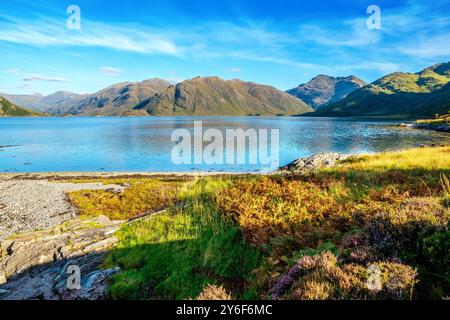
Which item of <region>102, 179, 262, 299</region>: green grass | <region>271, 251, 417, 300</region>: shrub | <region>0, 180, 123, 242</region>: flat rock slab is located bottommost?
<region>0, 180, 123, 242</region>: flat rock slab

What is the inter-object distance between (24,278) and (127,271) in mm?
4488

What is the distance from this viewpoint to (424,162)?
1748 cm

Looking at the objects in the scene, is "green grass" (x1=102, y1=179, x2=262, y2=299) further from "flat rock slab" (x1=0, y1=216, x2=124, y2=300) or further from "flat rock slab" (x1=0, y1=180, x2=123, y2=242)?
"flat rock slab" (x1=0, y1=180, x2=123, y2=242)

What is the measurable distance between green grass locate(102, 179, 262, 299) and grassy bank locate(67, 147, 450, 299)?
3 centimetres

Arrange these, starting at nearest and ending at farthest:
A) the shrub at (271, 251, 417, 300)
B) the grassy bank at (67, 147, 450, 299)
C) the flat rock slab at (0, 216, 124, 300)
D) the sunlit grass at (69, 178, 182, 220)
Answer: the shrub at (271, 251, 417, 300), the grassy bank at (67, 147, 450, 299), the flat rock slab at (0, 216, 124, 300), the sunlit grass at (69, 178, 182, 220)

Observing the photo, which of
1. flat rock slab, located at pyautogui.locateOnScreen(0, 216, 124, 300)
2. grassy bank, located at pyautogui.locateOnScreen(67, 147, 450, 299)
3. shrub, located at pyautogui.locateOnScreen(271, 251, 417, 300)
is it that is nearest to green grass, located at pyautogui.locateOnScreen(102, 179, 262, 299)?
grassy bank, located at pyautogui.locateOnScreen(67, 147, 450, 299)

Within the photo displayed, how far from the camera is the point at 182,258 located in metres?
8.94

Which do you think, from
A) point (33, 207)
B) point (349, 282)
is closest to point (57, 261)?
point (349, 282)

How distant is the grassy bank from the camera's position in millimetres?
5121

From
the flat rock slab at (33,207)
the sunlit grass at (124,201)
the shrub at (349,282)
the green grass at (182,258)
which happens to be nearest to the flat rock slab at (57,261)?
the green grass at (182,258)

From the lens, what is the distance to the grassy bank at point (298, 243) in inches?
202
